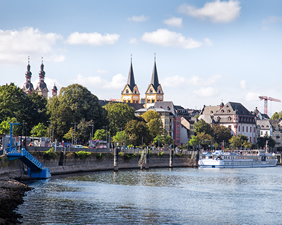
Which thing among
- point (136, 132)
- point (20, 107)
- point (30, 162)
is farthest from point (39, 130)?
point (30, 162)

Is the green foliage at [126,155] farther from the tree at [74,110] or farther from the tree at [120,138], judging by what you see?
the tree at [120,138]

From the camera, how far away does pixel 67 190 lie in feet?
206

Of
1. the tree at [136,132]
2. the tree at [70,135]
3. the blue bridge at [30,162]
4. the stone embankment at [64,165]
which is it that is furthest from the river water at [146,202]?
the tree at [136,132]

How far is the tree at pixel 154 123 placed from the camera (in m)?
164

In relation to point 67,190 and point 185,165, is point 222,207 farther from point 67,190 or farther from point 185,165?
point 185,165

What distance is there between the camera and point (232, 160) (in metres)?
144

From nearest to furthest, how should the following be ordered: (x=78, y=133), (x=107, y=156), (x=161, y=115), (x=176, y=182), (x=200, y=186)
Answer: (x=200, y=186) < (x=176, y=182) < (x=107, y=156) < (x=78, y=133) < (x=161, y=115)

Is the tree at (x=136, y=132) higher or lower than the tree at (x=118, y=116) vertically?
lower

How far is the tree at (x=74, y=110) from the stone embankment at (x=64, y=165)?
16.4 m

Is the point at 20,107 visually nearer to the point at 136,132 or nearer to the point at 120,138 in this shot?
the point at 120,138

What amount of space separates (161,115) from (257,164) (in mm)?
48382

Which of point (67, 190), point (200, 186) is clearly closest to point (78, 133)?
point (200, 186)

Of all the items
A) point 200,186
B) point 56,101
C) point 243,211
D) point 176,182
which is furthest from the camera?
point 56,101

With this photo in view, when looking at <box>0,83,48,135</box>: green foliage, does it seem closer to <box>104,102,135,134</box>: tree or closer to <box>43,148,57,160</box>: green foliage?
<box>43,148,57,160</box>: green foliage
